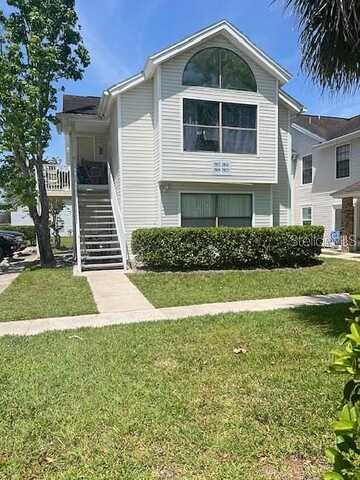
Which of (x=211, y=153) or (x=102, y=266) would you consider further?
(x=211, y=153)

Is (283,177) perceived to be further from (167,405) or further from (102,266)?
(167,405)

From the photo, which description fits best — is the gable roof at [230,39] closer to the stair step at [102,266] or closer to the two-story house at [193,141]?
the two-story house at [193,141]

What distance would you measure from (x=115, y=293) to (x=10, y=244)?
11.7m

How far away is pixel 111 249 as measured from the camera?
13.7 meters

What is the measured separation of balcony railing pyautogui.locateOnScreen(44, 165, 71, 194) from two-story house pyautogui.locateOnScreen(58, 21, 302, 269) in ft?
16.1

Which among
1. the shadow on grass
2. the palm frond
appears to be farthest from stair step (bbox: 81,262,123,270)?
the palm frond

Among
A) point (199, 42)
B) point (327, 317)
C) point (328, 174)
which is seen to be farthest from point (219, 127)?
point (328, 174)

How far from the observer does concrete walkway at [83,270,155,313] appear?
26.0ft

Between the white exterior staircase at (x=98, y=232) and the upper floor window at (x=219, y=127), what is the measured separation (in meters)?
4.15

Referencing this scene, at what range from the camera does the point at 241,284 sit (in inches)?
404

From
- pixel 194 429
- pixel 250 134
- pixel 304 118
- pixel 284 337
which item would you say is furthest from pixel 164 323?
pixel 304 118

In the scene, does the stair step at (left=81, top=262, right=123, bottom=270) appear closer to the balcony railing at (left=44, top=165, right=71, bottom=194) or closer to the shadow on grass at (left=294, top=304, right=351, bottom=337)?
the shadow on grass at (left=294, top=304, right=351, bottom=337)

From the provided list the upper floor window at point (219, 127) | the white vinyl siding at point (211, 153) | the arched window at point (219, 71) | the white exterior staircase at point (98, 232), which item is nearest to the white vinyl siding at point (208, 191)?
the white vinyl siding at point (211, 153)

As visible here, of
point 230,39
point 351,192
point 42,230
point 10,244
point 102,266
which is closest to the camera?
point 102,266
